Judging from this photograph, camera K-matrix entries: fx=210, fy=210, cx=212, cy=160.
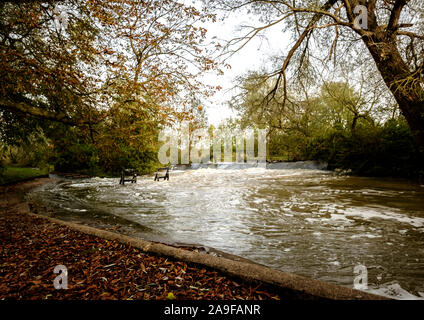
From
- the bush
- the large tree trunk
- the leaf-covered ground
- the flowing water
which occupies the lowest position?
the flowing water

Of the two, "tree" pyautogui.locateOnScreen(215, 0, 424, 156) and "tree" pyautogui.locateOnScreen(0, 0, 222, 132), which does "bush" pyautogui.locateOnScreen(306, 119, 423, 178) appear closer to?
"tree" pyautogui.locateOnScreen(215, 0, 424, 156)

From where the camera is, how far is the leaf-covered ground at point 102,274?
197 cm

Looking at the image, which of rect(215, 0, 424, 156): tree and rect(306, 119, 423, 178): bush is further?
rect(306, 119, 423, 178): bush

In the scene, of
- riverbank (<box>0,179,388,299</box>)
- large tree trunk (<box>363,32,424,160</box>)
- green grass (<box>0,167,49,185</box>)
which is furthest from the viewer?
green grass (<box>0,167,49,185</box>)

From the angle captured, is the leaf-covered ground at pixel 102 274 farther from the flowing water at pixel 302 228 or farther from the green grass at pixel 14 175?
the green grass at pixel 14 175

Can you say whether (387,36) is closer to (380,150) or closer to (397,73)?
(397,73)

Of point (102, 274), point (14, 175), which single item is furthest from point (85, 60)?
point (14, 175)

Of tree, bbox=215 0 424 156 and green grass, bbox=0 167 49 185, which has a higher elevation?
tree, bbox=215 0 424 156

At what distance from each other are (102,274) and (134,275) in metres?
0.36

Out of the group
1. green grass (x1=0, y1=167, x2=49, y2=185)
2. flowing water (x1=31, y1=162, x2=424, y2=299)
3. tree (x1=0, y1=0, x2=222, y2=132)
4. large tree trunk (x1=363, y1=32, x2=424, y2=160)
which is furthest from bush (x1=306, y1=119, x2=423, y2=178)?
green grass (x1=0, y1=167, x2=49, y2=185)

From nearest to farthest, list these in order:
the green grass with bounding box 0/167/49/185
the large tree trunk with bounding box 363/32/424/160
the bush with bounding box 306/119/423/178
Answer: the large tree trunk with bounding box 363/32/424/160, the bush with bounding box 306/119/423/178, the green grass with bounding box 0/167/49/185

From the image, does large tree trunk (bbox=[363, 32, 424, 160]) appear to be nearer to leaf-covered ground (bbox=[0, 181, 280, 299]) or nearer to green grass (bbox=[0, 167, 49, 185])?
leaf-covered ground (bbox=[0, 181, 280, 299])

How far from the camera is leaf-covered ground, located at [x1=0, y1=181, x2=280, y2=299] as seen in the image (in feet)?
6.46
